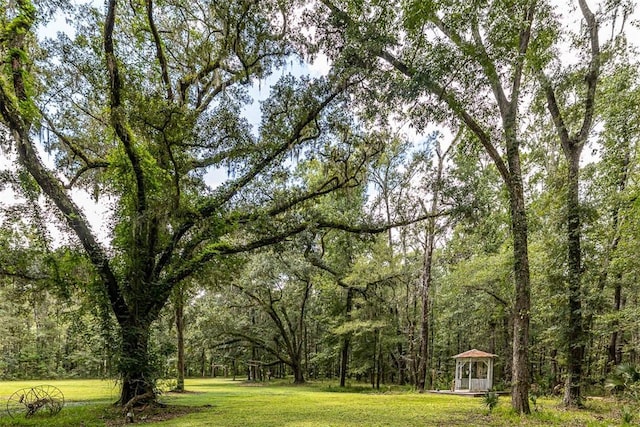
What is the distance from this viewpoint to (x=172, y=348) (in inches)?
399

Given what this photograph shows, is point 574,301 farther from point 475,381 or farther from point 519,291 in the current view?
point 475,381

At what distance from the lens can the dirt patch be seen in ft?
25.5

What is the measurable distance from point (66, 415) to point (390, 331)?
622 inches

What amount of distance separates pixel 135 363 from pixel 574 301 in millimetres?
11258

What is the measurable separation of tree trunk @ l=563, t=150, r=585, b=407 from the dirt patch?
971 cm

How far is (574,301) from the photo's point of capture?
32.2 feet

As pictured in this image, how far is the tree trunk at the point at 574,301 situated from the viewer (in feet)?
31.8

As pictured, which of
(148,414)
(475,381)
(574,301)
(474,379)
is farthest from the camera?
(474,379)

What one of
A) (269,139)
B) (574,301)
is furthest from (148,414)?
(574,301)

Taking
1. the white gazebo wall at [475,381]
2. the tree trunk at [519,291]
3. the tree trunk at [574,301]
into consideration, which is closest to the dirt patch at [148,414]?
the tree trunk at [519,291]

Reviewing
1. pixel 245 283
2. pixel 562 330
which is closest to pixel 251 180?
pixel 562 330

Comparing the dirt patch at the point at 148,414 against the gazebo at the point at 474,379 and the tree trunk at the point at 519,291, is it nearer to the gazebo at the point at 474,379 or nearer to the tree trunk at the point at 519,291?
the tree trunk at the point at 519,291

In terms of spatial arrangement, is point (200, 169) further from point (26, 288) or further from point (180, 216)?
point (26, 288)

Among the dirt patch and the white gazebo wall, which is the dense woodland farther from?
the white gazebo wall
